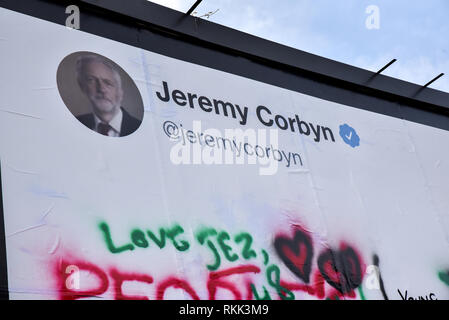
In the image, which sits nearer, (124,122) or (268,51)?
(124,122)

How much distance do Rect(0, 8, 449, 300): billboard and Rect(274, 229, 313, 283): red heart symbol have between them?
1 centimetres

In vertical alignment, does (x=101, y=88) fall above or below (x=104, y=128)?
above

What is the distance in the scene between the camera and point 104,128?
17.1ft

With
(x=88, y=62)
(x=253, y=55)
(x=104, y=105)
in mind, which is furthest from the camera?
(x=253, y=55)

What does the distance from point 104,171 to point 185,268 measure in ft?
3.23

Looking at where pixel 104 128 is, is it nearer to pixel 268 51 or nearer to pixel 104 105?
pixel 104 105

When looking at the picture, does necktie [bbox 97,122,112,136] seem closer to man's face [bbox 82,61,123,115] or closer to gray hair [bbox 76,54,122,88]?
man's face [bbox 82,61,123,115]

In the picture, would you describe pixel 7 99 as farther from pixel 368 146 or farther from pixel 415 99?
pixel 415 99

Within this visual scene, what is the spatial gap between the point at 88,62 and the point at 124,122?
2.02 ft

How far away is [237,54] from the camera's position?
6.61 metres

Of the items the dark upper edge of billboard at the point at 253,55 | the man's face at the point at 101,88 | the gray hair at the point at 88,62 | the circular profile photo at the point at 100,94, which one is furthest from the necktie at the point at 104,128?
the dark upper edge of billboard at the point at 253,55

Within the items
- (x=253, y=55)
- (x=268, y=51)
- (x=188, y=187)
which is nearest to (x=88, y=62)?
(x=188, y=187)

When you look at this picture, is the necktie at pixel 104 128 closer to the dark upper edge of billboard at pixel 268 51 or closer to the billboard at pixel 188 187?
the billboard at pixel 188 187

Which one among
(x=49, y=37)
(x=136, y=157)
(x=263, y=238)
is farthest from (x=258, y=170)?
(x=49, y=37)
